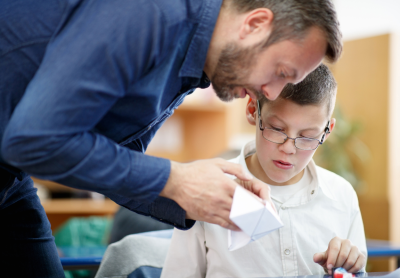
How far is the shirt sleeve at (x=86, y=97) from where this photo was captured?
0.69 metres

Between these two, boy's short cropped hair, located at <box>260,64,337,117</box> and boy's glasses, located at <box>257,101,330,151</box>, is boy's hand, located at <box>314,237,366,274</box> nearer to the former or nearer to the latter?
boy's glasses, located at <box>257,101,330,151</box>

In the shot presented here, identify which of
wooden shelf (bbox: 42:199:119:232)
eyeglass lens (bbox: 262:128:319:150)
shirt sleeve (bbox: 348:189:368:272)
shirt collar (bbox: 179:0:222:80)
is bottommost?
wooden shelf (bbox: 42:199:119:232)

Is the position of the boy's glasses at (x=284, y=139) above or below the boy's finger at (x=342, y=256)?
above

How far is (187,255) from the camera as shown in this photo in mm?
1151

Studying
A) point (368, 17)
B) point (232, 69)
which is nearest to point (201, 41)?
point (232, 69)

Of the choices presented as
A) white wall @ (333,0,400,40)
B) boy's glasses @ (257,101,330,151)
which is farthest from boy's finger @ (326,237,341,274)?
white wall @ (333,0,400,40)

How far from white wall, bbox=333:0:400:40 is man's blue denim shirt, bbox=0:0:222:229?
3.90 meters

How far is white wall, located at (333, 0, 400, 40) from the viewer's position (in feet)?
14.3

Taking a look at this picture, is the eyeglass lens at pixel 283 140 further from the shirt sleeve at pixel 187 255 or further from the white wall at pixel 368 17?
the white wall at pixel 368 17

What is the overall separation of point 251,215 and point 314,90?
561 mm

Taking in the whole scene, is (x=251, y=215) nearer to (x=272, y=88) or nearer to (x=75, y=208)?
(x=272, y=88)

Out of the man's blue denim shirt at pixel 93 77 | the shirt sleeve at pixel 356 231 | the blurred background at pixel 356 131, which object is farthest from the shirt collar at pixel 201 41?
Answer: the blurred background at pixel 356 131

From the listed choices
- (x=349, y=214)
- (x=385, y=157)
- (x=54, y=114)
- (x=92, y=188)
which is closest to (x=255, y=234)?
(x=92, y=188)

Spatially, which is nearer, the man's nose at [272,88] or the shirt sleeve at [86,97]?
the shirt sleeve at [86,97]
